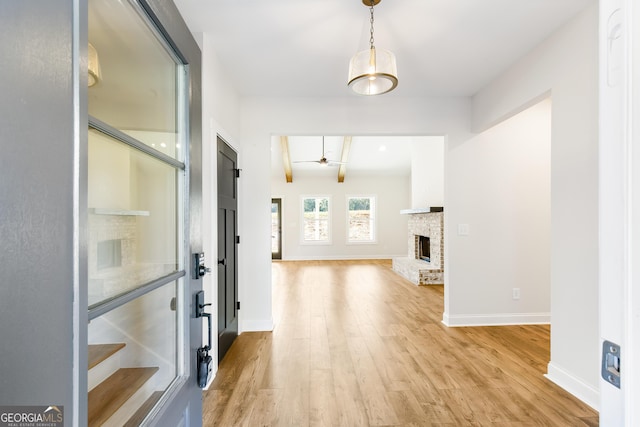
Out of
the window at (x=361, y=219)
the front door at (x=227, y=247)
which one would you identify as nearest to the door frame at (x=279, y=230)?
the window at (x=361, y=219)

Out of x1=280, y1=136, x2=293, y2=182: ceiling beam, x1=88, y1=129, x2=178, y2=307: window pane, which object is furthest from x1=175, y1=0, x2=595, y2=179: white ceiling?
x1=280, y1=136, x2=293, y2=182: ceiling beam

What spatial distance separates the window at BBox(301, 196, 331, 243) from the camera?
10188 millimetres

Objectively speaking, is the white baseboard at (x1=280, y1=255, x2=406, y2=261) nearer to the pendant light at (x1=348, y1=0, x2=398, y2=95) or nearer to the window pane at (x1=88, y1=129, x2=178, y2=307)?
the pendant light at (x1=348, y1=0, x2=398, y2=95)

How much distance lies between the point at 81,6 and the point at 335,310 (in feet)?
14.2

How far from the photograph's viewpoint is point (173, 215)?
110 centimetres

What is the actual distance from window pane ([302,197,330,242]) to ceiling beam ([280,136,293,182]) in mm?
1030

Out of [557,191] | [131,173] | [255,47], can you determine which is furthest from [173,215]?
[557,191]

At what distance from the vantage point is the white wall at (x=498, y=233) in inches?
150

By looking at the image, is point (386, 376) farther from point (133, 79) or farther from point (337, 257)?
point (337, 257)

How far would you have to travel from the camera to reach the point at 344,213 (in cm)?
1018

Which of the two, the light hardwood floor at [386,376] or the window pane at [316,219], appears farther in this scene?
the window pane at [316,219]

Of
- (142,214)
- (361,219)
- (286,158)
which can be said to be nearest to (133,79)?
(142,214)

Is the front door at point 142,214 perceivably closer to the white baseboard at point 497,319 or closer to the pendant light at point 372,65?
the pendant light at point 372,65

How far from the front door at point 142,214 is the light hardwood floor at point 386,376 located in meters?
1.25
